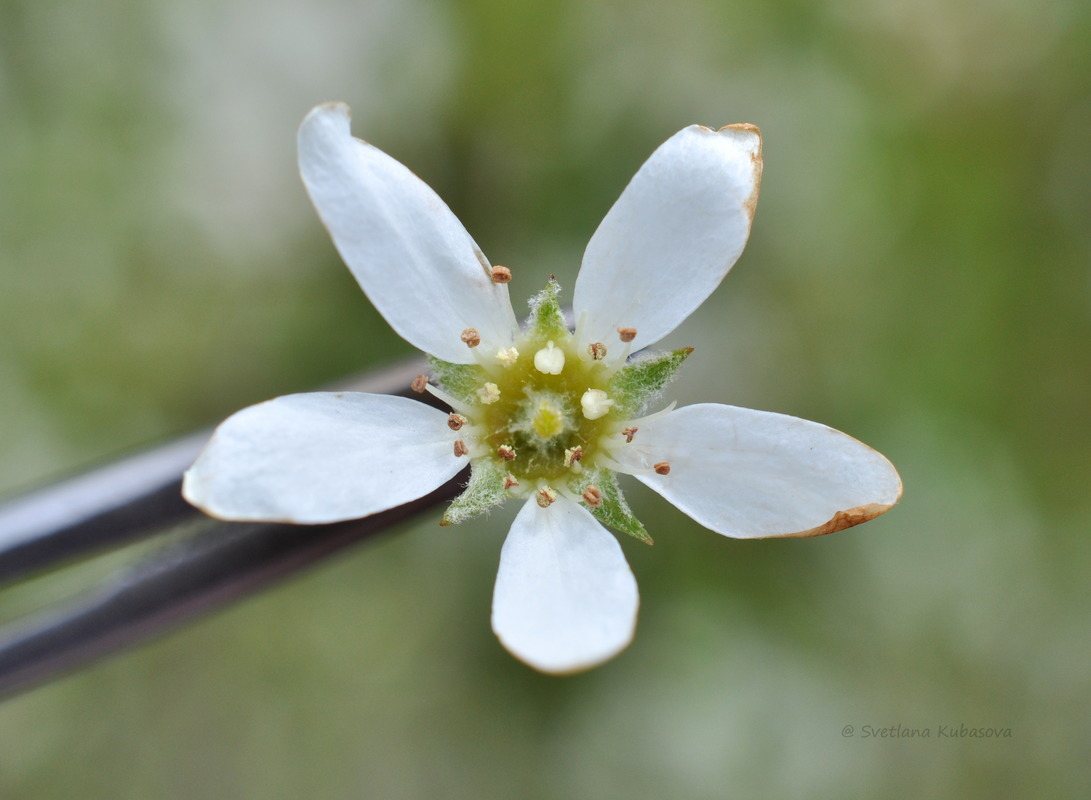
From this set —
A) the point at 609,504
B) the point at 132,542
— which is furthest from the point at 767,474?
the point at 132,542

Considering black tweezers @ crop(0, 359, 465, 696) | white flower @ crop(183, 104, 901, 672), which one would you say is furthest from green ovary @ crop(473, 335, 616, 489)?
black tweezers @ crop(0, 359, 465, 696)

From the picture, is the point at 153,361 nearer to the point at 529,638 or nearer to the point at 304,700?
the point at 304,700

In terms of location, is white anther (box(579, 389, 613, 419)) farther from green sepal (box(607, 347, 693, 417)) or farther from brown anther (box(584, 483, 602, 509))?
brown anther (box(584, 483, 602, 509))

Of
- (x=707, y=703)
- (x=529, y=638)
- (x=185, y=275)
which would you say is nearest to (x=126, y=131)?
(x=185, y=275)

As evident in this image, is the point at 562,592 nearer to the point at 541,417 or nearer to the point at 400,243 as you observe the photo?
the point at 541,417

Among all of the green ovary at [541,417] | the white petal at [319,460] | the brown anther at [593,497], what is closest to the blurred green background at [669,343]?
the green ovary at [541,417]
